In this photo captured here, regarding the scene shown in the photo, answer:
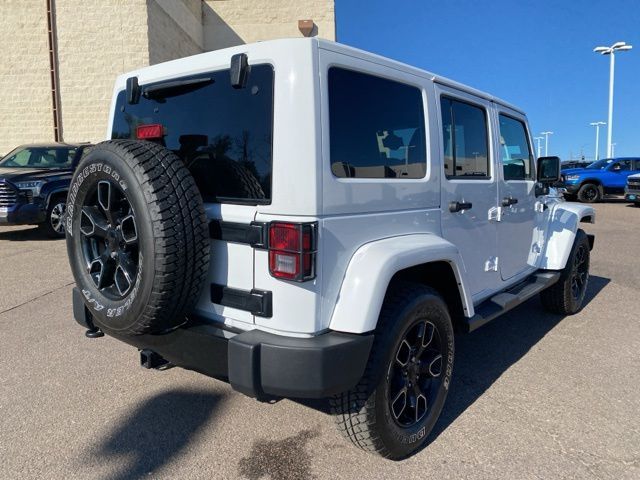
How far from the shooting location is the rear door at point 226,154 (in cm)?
223

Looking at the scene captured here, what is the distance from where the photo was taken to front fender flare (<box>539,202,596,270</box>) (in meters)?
4.47

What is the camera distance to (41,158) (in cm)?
980

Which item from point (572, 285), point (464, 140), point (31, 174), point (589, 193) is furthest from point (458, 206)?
point (589, 193)

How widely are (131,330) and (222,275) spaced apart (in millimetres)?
500

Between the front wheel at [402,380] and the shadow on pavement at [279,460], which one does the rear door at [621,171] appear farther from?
the shadow on pavement at [279,460]

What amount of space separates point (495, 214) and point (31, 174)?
328 inches

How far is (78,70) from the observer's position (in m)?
16.3

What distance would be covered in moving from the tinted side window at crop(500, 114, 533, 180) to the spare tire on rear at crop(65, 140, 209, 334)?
2.56 meters

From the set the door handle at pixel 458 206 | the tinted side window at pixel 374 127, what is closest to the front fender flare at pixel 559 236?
the door handle at pixel 458 206

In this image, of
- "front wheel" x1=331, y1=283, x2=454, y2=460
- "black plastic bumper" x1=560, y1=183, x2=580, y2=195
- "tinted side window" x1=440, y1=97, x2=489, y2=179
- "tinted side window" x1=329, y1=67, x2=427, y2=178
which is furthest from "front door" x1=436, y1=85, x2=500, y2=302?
"black plastic bumper" x1=560, y1=183, x2=580, y2=195

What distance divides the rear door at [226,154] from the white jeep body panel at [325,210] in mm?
11

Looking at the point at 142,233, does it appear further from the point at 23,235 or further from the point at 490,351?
the point at 23,235

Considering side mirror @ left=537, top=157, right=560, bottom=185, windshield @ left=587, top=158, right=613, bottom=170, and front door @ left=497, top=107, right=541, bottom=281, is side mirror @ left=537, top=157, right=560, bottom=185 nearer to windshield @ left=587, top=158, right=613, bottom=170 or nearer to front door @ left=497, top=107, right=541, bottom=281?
front door @ left=497, top=107, right=541, bottom=281

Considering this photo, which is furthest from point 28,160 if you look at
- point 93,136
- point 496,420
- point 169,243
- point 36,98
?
point 496,420
